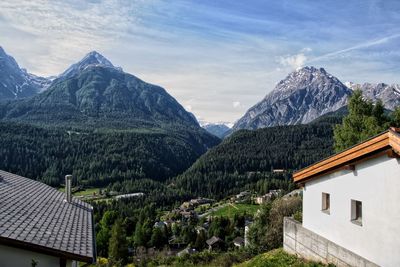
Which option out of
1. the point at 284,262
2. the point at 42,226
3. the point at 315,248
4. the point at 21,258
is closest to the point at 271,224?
the point at 284,262

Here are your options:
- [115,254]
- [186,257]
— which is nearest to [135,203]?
[115,254]

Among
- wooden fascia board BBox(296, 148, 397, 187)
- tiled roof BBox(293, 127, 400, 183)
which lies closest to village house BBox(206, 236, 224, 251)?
wooden fascia board BBox(296, 148, 397, 187)

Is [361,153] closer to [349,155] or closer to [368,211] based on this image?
[349,155]

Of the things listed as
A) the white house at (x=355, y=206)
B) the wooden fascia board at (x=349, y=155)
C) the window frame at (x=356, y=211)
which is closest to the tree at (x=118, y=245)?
the white house at (x=355, y=206)

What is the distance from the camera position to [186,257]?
37250 millimetres

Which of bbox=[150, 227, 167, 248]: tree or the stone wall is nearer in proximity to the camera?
the stone wall

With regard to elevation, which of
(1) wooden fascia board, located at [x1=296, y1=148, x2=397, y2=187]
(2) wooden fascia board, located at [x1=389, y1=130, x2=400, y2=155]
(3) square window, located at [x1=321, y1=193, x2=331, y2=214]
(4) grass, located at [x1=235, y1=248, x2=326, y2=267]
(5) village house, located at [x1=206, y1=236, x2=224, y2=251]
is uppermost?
(2) wooden fascia board, located at [x1=389, y1=130, x2=400, y2=155]

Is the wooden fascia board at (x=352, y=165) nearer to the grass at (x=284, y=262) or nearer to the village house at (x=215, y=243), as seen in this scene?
the grass at (x=284, y=262)

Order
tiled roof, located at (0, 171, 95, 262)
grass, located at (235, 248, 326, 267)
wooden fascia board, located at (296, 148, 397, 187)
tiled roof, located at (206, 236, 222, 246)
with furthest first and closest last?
Result: tiled roof, located at (206, 236, 222, 246) < grass, located at (235, 248, 326, 267) < wooden fascia board, located at (296, 148, 397, 187) < tiled roof, located at (0, 171, 95, 262)

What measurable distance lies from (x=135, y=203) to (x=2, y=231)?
131692 mm

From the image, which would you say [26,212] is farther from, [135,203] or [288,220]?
[135,203]

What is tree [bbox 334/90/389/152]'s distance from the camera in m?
22.3

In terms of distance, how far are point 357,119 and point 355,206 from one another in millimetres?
12379

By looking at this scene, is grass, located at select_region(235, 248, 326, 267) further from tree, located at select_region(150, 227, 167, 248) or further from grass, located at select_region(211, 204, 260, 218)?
grass, located at select_region(211, 204, 260, 218)
